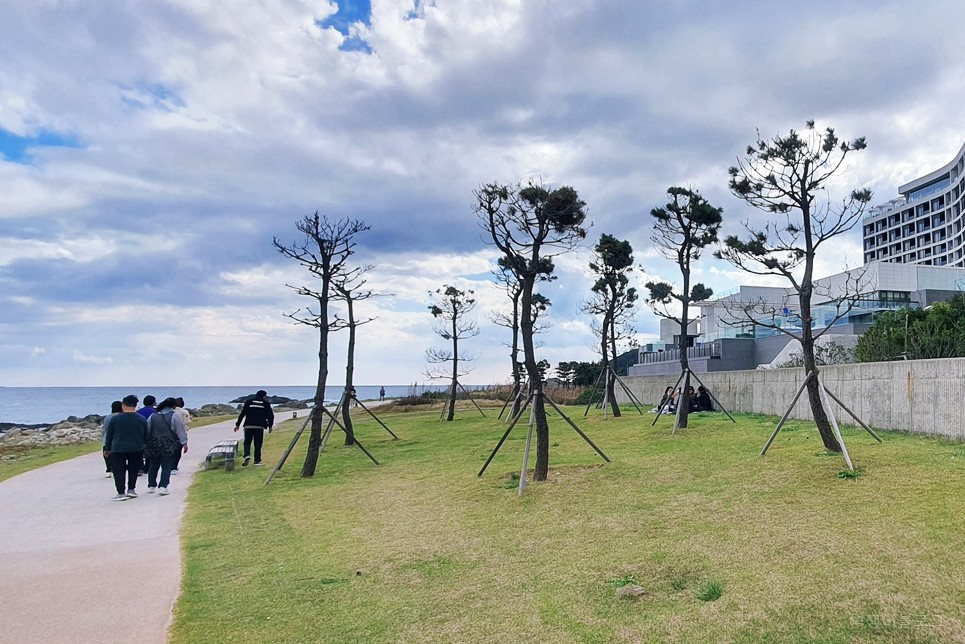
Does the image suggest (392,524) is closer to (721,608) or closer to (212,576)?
(212,576)

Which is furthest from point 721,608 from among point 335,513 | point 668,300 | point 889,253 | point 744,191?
point 889,253

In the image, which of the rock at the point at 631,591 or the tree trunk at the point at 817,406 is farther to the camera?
the tree trunk at the point at 817,406

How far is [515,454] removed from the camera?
13.5m

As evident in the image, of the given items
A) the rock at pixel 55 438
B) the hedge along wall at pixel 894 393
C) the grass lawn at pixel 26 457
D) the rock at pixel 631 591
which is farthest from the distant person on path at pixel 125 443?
the rock at pixel 55 438

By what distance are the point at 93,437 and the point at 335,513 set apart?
2708 centimetres

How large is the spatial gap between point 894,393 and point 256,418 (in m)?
12.4

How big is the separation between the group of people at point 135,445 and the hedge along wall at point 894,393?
12.6 meters

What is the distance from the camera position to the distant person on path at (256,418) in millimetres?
13846

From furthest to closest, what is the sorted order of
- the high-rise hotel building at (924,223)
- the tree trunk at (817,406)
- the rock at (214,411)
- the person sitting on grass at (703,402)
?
the high-rise hotel building at (924,223)
the rock at (214,411)
the person sitting on grass at (703,402)
the tree trunk at (817,406)

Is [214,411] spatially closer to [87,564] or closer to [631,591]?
[87,564]

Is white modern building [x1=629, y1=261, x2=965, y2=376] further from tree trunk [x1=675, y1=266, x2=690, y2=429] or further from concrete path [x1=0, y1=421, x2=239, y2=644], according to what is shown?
concrete path [x1=0, y1=421, x2=239, y2=644]

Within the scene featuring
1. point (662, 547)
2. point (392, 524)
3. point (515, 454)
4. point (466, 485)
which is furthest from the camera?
point (515, 454)

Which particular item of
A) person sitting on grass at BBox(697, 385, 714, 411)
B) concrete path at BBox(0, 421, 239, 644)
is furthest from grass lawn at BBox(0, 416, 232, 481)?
person sitting on grass at BBox(697, 385, 714, 411)

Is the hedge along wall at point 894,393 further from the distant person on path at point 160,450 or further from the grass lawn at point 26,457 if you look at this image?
the grass lawn at point 26,457
